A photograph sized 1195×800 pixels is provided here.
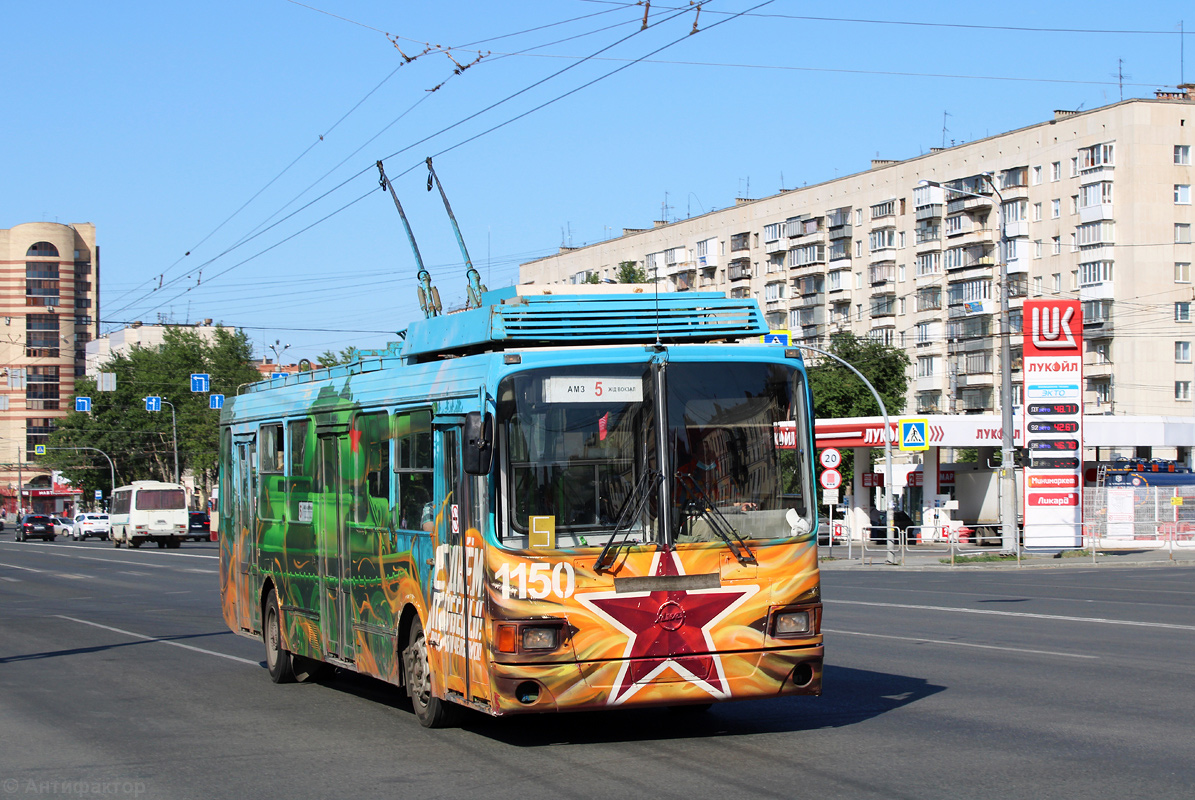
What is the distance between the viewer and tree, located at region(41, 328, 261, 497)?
386 ft

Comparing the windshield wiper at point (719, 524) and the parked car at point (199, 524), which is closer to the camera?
the windshield wiper at point (719, 524)

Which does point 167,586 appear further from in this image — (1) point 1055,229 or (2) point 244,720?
(1) point 1055,229

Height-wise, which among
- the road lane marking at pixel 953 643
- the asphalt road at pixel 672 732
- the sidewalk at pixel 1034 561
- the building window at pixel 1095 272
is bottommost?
the sidewalk at pixel 1034 561

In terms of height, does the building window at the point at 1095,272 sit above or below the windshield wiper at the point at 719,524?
above

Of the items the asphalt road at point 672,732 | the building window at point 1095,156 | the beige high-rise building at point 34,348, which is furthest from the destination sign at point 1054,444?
the beige high-rise building at point 34,348

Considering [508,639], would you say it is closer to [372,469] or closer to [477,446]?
[477,446]

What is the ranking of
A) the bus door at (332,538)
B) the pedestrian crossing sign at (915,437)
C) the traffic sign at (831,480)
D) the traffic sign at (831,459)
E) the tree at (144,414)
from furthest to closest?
the tree at (144,414)
the pedestrian crossing sign at (915,437)
the traffic sign at (831,459)
the traffic sign at (831,480)
the bus door at (332,538)

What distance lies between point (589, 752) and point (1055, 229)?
6959 centimetres

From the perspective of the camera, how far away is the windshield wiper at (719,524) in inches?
342

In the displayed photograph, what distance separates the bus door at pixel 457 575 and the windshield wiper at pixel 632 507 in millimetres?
793

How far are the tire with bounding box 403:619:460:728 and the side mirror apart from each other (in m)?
1.75

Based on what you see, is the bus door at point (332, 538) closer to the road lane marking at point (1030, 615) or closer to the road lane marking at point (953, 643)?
the road lane marking at point (953, 643)

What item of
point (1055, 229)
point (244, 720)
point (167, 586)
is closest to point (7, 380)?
point (1055, 229)

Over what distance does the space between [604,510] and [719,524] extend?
731 millimetres
